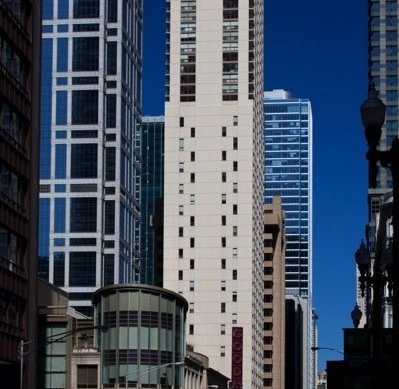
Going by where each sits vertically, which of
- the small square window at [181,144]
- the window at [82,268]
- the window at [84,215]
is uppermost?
the small square window at [181,144]

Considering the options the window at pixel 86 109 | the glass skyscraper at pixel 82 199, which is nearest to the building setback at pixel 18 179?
the glass skyscraper at pixel 82 199

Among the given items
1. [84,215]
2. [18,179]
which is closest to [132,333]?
[18,179]

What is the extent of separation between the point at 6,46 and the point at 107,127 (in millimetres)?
132463

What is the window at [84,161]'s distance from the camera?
646 ft

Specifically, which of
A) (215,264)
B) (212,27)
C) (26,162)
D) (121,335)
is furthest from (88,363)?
(212,27)

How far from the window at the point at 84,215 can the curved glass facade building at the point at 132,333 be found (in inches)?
3595

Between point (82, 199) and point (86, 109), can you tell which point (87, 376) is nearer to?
point (82, 199)

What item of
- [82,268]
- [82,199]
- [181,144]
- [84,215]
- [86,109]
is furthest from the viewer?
[86,109]

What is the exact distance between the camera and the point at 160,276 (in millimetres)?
196000

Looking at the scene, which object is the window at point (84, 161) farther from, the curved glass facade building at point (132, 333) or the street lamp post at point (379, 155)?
the street lamp post at point (379, 155)

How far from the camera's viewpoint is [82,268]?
631 feet

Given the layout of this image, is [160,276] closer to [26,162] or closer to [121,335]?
[121,335]

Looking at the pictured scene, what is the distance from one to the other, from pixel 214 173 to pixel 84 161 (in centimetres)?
2963

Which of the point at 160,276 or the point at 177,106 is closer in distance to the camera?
the point at 177,106
